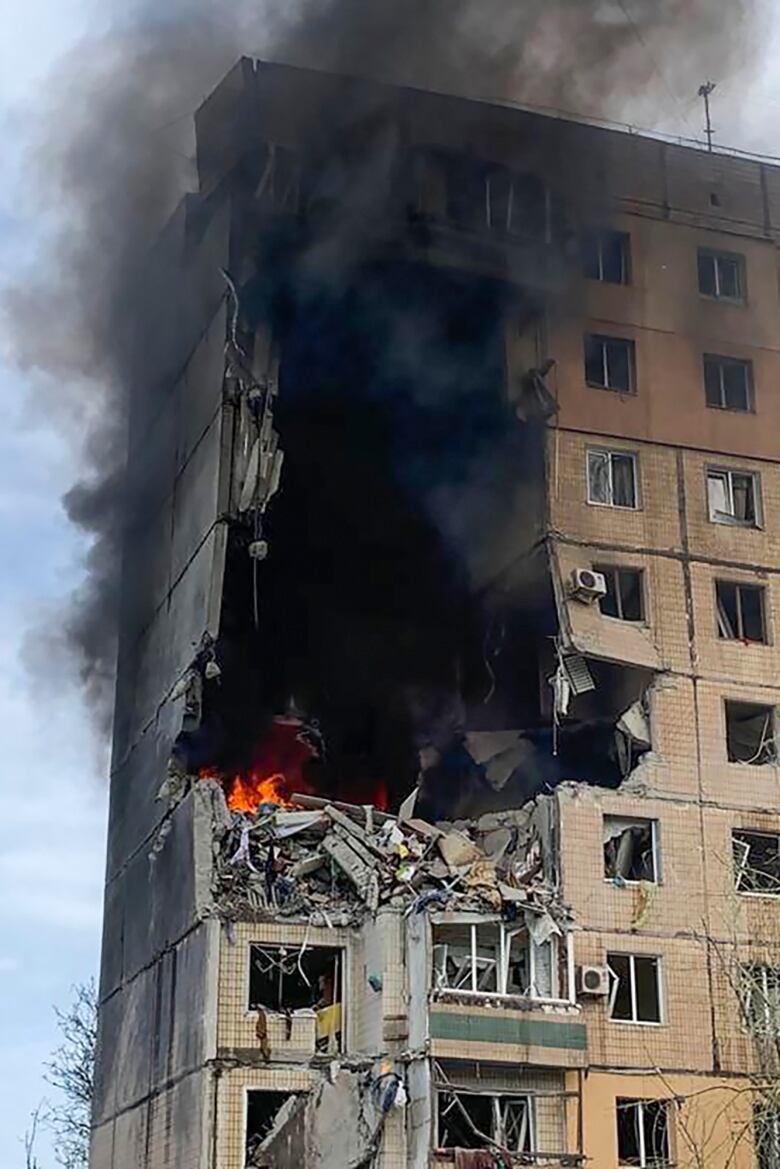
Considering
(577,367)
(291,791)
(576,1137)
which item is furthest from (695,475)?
(576,1137)

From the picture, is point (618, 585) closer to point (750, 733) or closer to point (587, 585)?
point (587, 585)

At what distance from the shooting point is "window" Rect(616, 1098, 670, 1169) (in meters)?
29.2

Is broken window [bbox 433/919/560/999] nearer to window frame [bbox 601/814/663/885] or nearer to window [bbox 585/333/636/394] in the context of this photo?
window frame [bbox 601/814/663/885]

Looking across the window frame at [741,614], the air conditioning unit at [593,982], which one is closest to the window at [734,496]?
the window frame at [741,614]

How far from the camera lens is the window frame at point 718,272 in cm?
3691

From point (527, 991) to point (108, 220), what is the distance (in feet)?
73.5

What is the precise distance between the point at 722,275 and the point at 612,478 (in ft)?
20.3

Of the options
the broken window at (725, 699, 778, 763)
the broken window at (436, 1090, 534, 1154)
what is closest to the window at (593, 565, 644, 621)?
the broken window at (725, 699, 778, 763)

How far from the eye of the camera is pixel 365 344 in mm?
36438

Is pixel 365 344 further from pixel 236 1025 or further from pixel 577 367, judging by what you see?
pixel 236 1025

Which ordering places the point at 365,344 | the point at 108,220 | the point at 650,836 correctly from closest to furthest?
1. the point at 650,836
2. the point at 365,344
3. the point at 108,220

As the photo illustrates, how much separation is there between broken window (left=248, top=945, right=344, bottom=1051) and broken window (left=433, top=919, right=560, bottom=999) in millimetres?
2011

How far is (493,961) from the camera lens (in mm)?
29375

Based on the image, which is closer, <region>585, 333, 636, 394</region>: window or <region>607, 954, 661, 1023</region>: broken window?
<region>607, 954, 661, 1023</region>: broken window
